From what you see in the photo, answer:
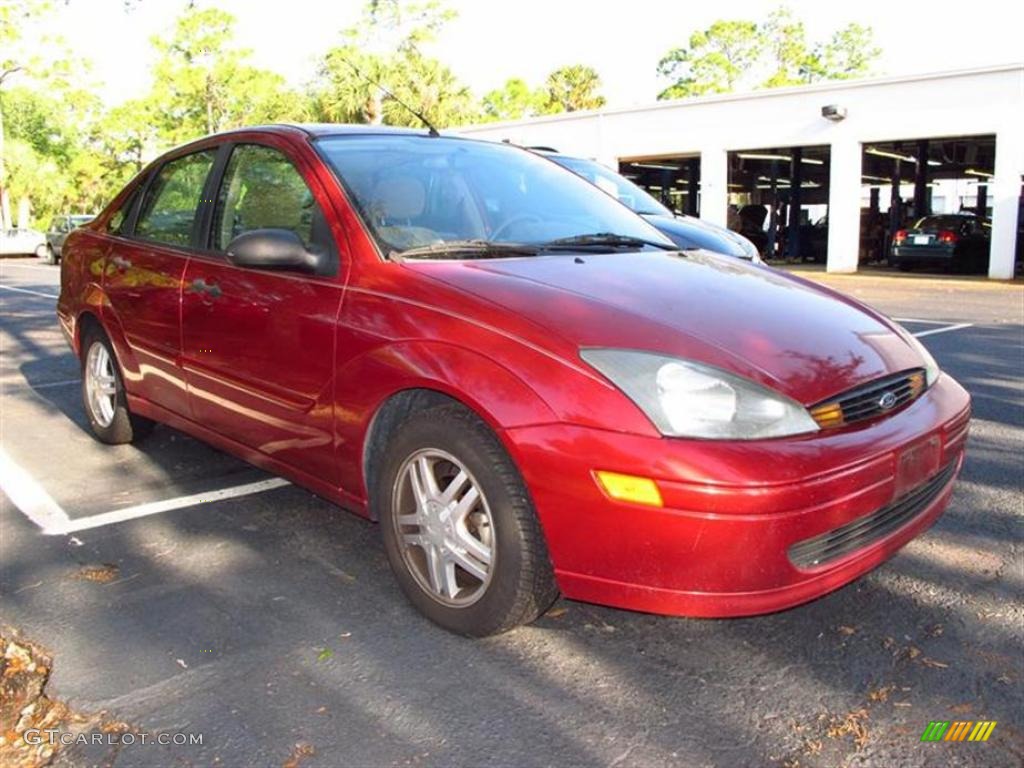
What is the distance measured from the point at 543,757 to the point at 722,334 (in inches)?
50.8

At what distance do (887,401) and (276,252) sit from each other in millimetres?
2105

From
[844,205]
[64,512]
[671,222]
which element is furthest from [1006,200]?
[64,512]

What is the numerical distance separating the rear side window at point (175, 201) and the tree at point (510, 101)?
6177 cm

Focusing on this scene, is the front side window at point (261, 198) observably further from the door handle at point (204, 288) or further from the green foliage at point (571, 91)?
the green foliage at point (571, 91)

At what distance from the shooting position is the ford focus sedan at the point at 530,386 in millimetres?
2414

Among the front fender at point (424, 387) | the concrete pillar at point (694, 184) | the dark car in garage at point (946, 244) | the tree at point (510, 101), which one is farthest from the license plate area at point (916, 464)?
the tree at point (510, 101)

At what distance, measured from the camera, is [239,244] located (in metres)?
3.26

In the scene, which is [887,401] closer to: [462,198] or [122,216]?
[462,198]

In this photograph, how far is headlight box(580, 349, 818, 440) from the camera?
2416mm

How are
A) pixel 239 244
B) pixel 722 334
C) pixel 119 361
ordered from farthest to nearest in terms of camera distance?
pixel 119 361, pixel 239 244, pixel 722 334

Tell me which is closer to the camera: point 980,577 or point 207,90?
point 980,577

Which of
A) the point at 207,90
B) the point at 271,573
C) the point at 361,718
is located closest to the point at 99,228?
the point at 271,573

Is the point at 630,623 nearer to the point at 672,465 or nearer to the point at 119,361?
the point at 672,465

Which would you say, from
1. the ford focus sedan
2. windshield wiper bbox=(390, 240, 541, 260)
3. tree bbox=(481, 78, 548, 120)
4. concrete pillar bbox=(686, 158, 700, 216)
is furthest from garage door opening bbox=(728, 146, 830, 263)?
tree bbox=(481, 78, 548, 120)
